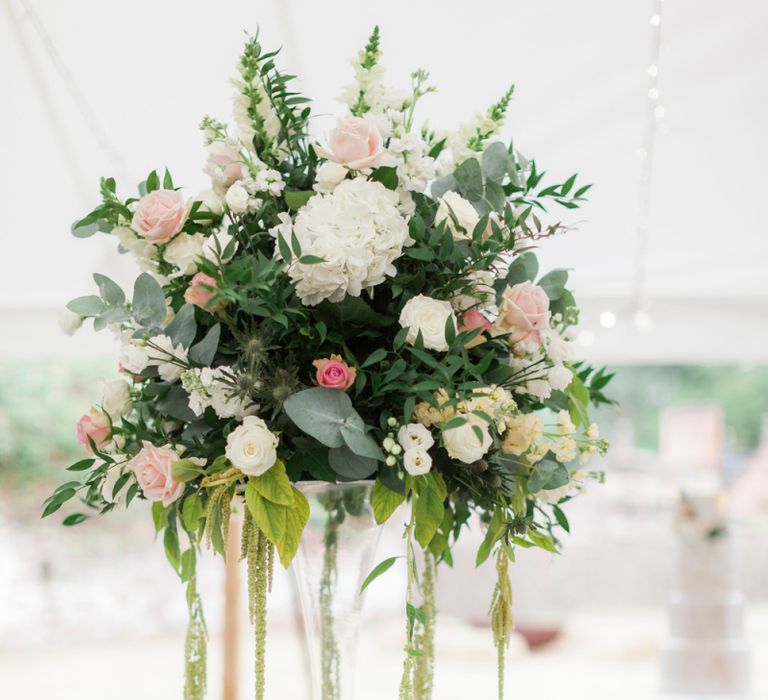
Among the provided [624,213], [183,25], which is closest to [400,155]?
[183,25]

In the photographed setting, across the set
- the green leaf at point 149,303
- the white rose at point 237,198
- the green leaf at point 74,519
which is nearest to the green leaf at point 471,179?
the white rose at point 237,198

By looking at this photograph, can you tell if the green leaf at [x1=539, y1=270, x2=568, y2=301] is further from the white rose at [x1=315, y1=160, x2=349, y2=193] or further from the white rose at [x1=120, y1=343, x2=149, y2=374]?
the white rose at [x1=120, y1=343, x2=149, y2=374]

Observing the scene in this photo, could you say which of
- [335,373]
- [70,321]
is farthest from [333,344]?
[70,321]

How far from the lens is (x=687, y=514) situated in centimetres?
361

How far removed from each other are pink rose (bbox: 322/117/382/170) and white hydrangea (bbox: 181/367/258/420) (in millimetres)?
235

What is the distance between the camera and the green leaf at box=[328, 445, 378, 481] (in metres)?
0.82

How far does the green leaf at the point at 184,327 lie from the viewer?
830mm

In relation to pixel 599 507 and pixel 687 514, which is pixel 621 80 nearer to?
pixel 687 514

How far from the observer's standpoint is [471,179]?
917 millimetres

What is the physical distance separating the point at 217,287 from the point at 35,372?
5.77 meters

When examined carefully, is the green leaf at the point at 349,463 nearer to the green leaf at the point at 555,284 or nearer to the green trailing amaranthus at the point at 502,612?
the green trailing amaranthus at the point at 502,612

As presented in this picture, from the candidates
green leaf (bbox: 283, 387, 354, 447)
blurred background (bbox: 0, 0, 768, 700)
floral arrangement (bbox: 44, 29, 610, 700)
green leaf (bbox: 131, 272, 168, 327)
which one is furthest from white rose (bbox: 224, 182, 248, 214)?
blurred background (bbox: 0, 0, 768, 700)

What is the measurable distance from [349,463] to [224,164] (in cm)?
34

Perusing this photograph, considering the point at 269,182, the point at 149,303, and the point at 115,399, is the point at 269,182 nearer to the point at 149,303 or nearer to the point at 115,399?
the point at 149,303
